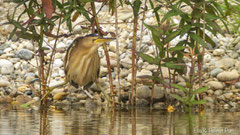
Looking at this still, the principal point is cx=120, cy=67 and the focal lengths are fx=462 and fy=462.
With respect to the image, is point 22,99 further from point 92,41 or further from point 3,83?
point 92,41

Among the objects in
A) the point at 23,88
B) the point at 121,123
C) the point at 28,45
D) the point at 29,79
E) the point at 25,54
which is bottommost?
the point at 121,123

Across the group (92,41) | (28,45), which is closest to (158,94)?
(92,41)

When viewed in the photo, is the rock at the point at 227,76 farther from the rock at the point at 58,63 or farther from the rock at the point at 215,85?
the rock at the point at 58,63

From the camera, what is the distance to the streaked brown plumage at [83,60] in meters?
4.14

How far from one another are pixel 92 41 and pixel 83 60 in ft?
0.82

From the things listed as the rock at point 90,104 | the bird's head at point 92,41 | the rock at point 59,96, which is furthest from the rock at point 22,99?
the bird's head at point 92,41

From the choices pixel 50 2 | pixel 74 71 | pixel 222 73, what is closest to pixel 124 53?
pixel 222 73

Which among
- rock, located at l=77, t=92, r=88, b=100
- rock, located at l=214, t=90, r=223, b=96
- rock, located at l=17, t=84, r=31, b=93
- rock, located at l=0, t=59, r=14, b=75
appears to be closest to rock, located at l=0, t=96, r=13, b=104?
rock, located at l=17, t=84, r=31, b=93

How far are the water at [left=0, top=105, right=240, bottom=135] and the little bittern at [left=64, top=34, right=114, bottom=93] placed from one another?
18.4 inches

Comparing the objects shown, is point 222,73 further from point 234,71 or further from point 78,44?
point 78,44

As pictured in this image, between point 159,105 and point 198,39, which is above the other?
point 198,39

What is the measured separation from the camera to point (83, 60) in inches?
168

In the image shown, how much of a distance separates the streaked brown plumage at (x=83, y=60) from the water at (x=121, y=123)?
0.47 meters

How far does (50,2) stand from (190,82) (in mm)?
1465
